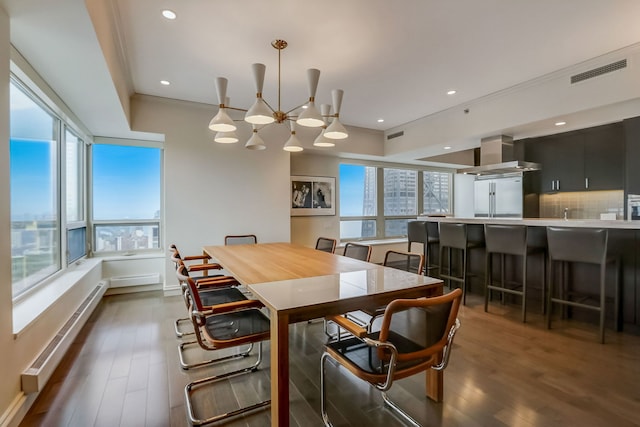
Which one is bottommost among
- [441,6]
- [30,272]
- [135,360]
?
[135,360]

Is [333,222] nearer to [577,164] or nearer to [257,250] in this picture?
[257,250]

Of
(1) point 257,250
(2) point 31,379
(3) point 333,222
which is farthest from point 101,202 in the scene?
(3) point 333,222

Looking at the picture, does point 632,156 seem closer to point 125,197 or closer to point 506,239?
point 506,239

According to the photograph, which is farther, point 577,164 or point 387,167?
point 387,167

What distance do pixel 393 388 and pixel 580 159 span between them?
17.1 feet

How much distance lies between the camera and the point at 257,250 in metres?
3.38

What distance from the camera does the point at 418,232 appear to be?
4.67m

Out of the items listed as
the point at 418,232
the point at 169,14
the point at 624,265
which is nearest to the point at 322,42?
the point at 169,14

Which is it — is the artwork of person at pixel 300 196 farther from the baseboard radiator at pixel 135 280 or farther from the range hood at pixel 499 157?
the range hood at pixel 499 157

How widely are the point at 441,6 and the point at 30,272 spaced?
4.07m

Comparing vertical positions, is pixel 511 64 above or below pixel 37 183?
above

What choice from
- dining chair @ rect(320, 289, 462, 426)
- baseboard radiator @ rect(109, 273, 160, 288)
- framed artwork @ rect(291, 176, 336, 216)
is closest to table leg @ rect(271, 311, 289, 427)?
dining chair @ rect(320, 289, 462, 426)

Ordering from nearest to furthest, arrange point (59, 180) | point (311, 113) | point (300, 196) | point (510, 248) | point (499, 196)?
point (311, 113), point (59, 180), point (510, 248), point (499, 196), point (300, 196)

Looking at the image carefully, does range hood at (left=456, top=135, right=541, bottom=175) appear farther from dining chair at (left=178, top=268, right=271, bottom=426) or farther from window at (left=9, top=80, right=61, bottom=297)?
window at (left=9, top=80, right=61, bottom=297)
